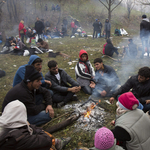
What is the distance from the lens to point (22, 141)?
1.90 metres

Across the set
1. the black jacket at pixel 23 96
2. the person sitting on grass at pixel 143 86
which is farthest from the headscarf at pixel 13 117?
the person sitting on grass at pixel 143 86

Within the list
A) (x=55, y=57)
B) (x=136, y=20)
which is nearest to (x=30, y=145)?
(x=55, y=57)

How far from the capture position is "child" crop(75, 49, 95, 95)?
4.98 m

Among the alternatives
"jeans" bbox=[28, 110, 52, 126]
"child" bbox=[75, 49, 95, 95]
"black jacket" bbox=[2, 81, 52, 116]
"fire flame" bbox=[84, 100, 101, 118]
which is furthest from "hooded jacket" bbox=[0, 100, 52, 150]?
"child" bbox=[75, 49, 95, 95]

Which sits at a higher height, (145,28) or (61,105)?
(145,28)

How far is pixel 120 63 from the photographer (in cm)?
790

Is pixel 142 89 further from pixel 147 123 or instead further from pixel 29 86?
pixel 29 86

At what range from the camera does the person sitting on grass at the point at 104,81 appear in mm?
4695

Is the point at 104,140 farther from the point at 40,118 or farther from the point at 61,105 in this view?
the point at 61,105

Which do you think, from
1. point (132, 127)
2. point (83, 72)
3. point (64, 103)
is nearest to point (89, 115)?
point (64, 103)

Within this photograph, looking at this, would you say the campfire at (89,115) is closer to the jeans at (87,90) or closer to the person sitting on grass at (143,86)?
the jeans at (87,90)

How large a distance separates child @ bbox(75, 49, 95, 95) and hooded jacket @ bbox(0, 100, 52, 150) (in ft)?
10.3

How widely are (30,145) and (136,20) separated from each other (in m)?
29.5

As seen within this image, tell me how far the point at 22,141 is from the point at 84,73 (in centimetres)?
343
